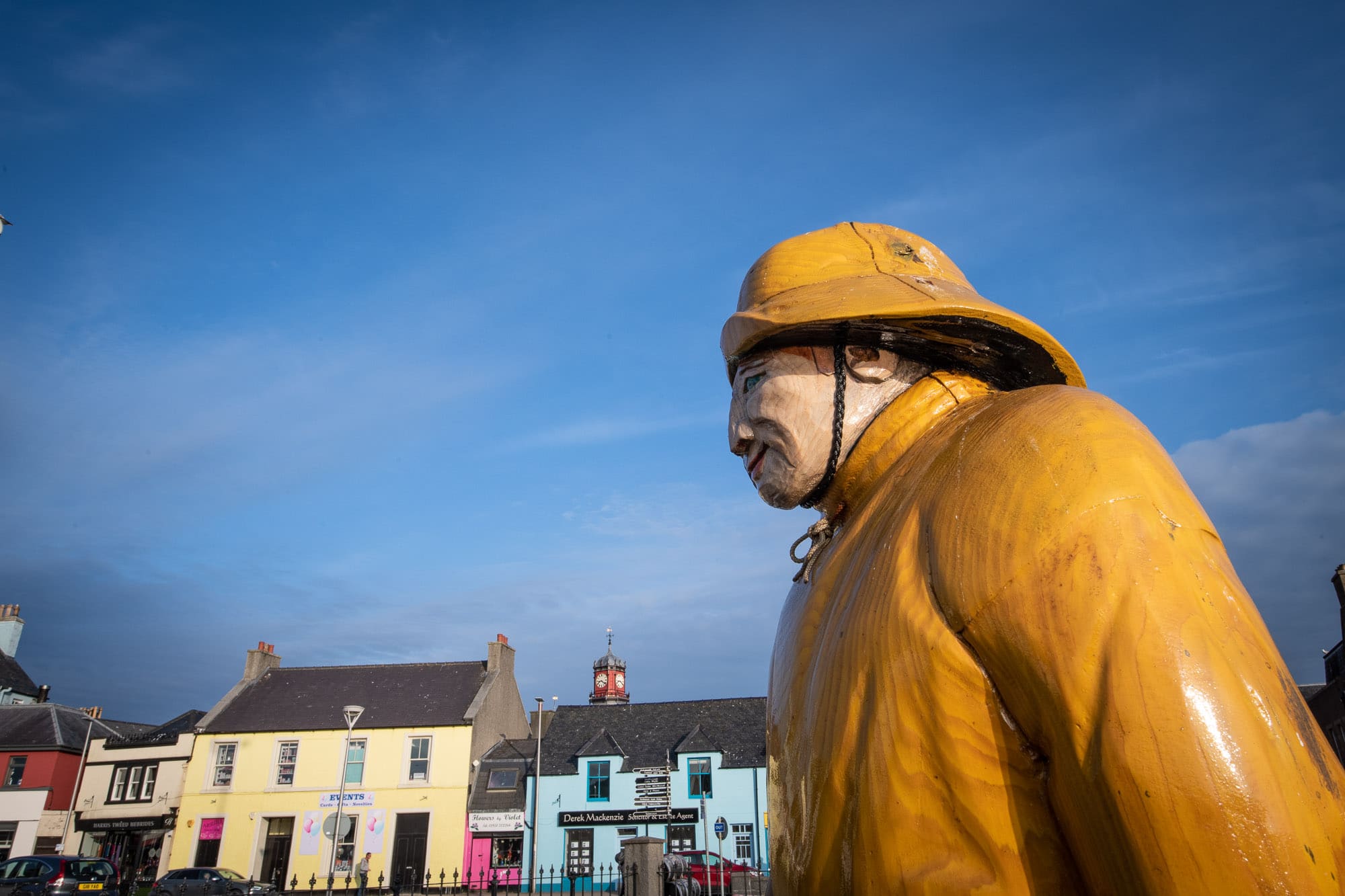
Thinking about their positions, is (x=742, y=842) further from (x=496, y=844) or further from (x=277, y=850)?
(x=277, y=850)

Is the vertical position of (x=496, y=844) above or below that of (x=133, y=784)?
below

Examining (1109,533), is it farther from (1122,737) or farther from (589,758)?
(589,758)

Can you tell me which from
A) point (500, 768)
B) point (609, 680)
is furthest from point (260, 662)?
point (609, 680)

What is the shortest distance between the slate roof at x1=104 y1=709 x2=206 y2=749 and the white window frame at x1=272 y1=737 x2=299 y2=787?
4.12 metres

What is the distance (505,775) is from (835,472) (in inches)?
1296

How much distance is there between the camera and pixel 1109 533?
1150 millimetres

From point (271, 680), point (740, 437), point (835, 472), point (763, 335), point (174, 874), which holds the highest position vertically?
point (271, 680)

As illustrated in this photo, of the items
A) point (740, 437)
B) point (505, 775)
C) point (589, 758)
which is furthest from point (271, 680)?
point (740, 437)

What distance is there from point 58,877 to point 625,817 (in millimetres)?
17497

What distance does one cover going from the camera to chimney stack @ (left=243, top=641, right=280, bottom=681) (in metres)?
35.5

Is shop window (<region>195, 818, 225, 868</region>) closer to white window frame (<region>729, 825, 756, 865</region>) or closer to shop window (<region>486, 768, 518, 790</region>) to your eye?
shop window (<region>486, 768, 518, 790</region>)

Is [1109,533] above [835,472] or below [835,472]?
below

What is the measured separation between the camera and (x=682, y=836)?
3012 cm

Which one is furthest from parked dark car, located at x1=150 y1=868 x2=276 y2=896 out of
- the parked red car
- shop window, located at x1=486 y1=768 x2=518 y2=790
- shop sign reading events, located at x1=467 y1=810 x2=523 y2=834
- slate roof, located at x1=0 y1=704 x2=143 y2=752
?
slate roof, located at x1=0 y1=704 x2=143 y2=752
